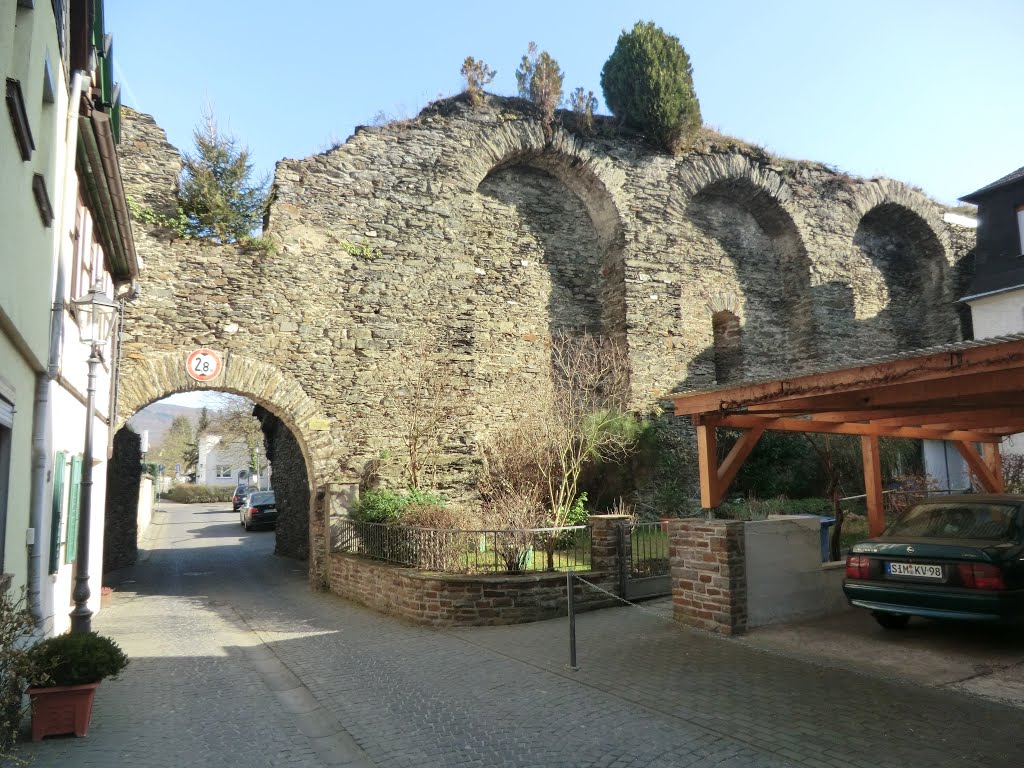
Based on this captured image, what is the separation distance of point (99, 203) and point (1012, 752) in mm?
9926

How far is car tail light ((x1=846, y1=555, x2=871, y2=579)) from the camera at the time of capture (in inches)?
245

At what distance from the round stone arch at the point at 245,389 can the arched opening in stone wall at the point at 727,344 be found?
9.94 meters

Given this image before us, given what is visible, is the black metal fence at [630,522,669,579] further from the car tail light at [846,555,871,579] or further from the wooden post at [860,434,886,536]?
the car tail light at [846,555,871,579]

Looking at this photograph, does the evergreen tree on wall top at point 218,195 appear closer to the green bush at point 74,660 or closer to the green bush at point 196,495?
the green bush at point 74,660

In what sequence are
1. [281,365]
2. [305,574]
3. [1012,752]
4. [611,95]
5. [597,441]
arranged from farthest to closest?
[611,95]
[305,574]
[597,441]
[281,365]
[1012,752]

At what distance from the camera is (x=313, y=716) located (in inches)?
204

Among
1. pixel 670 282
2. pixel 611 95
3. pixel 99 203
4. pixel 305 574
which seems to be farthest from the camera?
pixel 611 95

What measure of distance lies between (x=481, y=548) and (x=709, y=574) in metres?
3.09

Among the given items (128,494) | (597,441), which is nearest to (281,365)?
(597,441)

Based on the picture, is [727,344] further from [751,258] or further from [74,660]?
[74,660]

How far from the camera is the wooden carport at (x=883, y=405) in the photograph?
17.9ft

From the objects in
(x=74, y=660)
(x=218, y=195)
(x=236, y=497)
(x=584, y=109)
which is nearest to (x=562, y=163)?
(x=584, y=109)

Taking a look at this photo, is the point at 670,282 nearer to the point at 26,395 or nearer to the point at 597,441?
the point at 597,441

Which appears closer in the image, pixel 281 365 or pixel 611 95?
pixel 281 365
